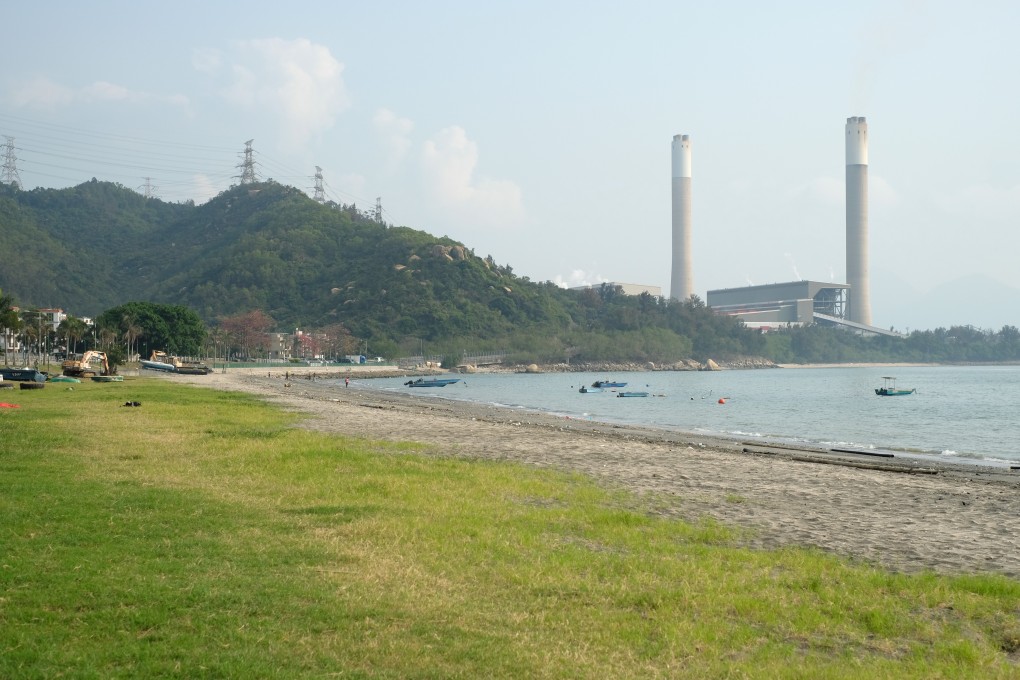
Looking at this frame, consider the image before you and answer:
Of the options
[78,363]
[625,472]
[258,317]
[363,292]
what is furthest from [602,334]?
[625,472]

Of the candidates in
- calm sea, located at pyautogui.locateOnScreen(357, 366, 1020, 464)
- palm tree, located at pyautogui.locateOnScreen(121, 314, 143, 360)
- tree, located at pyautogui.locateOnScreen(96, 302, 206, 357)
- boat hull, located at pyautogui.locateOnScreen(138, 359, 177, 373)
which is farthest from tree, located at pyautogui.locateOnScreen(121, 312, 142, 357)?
calm sea, located at pyautogui.locateOnScreen(357, 366, 1020, 464)

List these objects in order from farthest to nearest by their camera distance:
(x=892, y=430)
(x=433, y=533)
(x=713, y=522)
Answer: (x=892, y=430), (x=713, y=522), (x=433, y=533)

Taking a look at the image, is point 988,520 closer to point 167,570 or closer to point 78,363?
point 167,570

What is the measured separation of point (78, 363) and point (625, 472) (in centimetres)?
5466

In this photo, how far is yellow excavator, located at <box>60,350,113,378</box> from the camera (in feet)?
198

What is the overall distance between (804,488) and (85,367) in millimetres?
59211

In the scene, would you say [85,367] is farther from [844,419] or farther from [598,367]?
[598,367]

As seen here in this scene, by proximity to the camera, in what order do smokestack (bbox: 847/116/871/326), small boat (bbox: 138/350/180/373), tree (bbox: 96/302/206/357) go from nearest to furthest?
small boat (bbox: 138/350/180/373)
tree (bbox: 96/302/206/357)
smokestack (bbox: 847/116/871/326)

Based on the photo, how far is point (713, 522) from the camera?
43.9 ft

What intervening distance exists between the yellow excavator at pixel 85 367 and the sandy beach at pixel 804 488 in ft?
114

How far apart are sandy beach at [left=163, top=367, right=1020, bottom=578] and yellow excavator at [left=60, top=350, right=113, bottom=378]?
1371 inches

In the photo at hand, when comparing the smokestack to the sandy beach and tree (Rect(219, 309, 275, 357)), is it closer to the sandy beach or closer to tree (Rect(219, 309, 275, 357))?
tree (Rect(219, 309, 275, 357))

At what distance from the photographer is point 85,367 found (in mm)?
63750

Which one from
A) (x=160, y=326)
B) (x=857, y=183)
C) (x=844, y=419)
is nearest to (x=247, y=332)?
(x=160, y=326)
